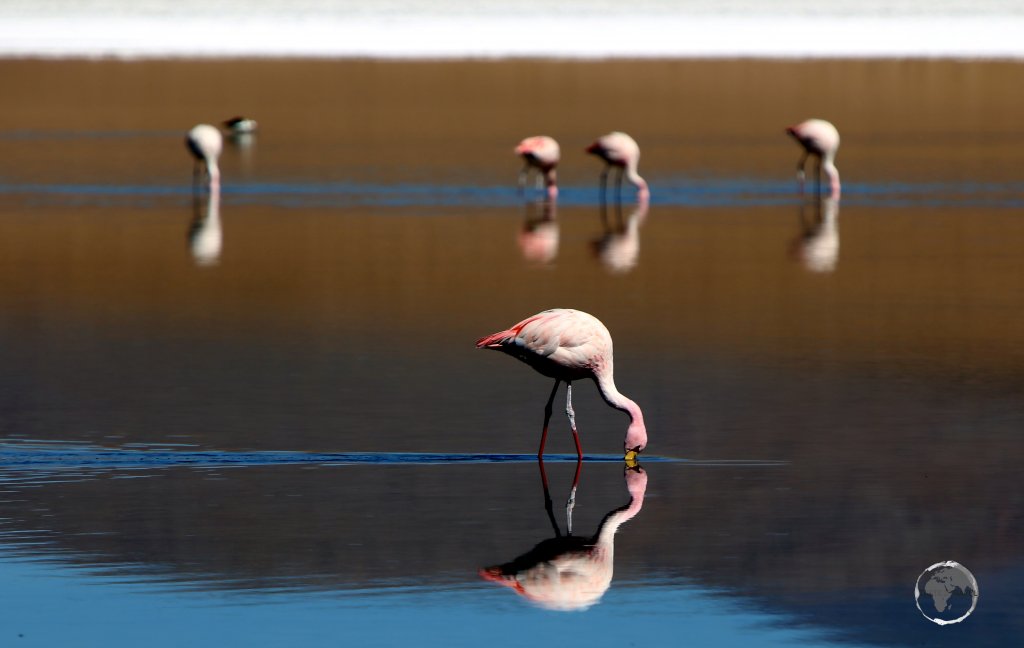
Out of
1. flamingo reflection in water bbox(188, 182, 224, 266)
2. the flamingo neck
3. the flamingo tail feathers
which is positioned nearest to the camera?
the flamingo tail feathers

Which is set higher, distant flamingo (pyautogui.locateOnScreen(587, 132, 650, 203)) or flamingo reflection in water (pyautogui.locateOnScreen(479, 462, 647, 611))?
flamingo reflection in water (pyautogui.locateOnScreen(479, 462, 647, 611))

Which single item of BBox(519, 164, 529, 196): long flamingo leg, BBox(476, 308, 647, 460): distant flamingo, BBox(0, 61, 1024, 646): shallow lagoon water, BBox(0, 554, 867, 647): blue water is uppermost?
BBox(476, 308, 647, 460): distant flamingo

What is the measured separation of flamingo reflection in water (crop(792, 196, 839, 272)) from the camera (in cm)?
2109

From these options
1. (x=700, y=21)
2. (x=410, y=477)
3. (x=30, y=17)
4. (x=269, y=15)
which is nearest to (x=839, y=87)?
(x=700, y=21)

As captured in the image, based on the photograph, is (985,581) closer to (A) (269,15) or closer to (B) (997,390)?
(B) (997,390)

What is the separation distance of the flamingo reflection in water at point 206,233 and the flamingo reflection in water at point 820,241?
20.0ft

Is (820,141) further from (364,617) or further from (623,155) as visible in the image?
(364,617)

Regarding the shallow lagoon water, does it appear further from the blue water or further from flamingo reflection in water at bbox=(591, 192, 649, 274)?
flamingo reflection in water at bbox=(591, 192, 649, 274)

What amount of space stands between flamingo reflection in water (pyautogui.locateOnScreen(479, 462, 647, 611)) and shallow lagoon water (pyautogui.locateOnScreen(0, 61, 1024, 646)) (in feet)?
0.29

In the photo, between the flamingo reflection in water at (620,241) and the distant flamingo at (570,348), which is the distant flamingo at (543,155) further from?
the distant flamingo at (570,348)

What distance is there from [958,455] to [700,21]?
213 feet

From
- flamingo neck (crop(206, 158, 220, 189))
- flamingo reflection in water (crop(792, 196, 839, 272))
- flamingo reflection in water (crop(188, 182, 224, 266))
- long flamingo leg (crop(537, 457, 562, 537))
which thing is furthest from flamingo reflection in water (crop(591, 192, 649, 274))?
long flamingo leg (crop(537, 457, 562, 537))

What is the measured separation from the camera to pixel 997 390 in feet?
44.0

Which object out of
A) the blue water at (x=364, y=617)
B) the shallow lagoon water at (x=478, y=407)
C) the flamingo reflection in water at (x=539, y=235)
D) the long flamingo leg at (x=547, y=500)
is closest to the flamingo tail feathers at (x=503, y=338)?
the shallow lagoon water at (x=478, y=407)
